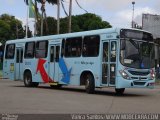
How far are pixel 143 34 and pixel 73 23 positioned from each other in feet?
219

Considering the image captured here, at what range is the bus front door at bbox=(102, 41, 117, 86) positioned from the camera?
66.2 feet

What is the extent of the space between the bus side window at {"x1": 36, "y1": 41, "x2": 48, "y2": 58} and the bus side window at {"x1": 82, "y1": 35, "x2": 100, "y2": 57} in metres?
4.17

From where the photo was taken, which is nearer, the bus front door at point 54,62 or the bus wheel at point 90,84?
the bus wheel at point 90,84

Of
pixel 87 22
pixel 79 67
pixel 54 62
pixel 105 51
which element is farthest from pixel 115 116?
pixel 87 22

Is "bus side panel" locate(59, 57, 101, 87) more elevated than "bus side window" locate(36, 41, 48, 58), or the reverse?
"bus side window" locate(36, 41, 48, 58)

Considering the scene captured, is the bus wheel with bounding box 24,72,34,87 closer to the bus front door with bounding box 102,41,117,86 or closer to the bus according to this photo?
the bus

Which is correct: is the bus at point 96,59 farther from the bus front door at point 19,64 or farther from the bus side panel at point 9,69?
the bus side panel at point 9,69

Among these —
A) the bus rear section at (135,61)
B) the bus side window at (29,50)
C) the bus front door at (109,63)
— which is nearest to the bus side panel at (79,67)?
the bus front door at (109,63)

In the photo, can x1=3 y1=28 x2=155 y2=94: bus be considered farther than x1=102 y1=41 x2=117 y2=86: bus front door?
No

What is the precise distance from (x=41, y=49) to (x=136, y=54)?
305 inches

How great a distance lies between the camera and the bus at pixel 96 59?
20000mm

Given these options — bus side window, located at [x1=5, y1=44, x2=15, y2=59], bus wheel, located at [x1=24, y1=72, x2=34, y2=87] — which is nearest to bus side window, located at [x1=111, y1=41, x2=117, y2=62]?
bus wheel, located at [x1=24, y1=72, x2=34, y2=87]

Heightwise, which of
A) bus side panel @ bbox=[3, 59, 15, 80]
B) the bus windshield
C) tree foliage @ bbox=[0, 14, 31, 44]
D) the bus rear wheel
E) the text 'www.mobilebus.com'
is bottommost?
the text 'www.mobilebus.com'

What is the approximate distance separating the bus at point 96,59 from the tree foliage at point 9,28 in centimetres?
7377
